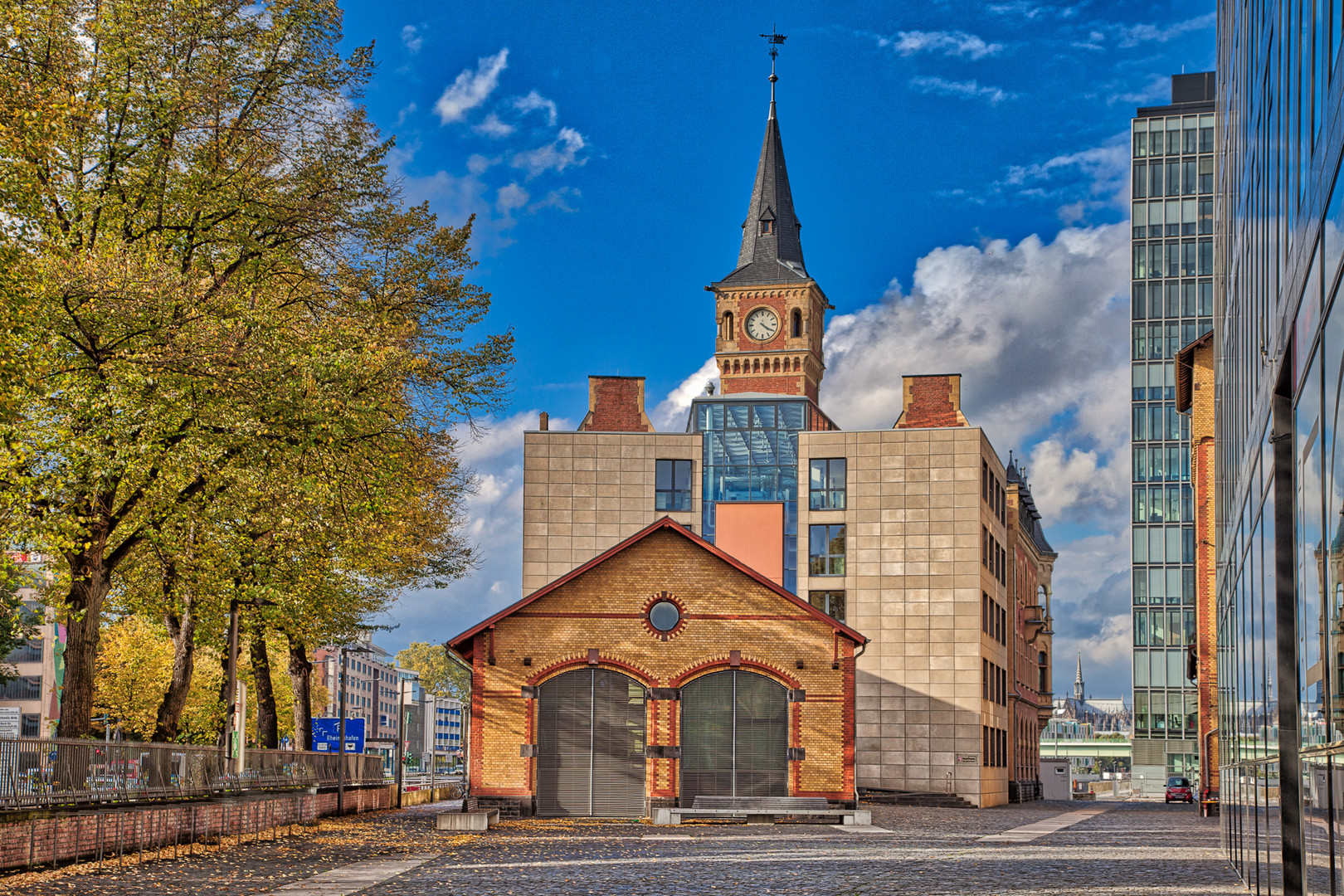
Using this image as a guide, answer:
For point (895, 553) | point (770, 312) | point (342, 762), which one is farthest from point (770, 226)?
point (342, 762)

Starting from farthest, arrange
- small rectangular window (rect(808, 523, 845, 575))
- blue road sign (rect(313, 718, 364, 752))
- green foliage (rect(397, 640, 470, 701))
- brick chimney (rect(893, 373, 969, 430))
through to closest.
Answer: green foliage (rect(397, 640, 470, 701))
brick chimney (rect(893, 373, 969, 430))
small rectangular window (rect(808, 523, 845, 575))
blue road sign (rect(313, 718, 364, 752))

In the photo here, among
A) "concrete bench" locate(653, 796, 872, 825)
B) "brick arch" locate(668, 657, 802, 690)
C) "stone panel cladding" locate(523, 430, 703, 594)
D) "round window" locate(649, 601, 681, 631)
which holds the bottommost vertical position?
"concrete bench" locate(653, 796, 872, 825)

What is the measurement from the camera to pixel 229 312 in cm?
2358

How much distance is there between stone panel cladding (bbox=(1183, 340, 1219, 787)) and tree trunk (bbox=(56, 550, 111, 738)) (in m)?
36.0

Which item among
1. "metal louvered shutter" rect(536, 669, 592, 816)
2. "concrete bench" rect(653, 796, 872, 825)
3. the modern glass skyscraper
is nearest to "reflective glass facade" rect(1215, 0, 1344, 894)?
"concrete bench" rect(653, 796, 872, 825)

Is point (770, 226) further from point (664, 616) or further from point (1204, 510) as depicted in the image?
point (664, 616)

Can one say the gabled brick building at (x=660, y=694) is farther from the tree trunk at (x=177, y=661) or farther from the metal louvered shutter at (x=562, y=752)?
the tree trunk at (x=177, y=661)

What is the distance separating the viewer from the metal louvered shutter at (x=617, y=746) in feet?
122

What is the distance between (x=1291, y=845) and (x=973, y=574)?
48.4 meters

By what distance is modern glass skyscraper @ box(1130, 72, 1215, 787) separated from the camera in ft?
333

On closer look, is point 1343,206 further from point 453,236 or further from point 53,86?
point 453,236

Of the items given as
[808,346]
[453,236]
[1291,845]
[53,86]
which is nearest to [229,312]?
[53,86]

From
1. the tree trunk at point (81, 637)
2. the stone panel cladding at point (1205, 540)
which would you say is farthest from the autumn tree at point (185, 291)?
the stone panel cladding at point (1205, 540)

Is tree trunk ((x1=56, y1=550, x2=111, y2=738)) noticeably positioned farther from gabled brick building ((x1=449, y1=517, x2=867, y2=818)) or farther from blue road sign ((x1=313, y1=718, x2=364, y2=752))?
blue road sign ((x1=313, y1=718, x2=364, y2=752))
